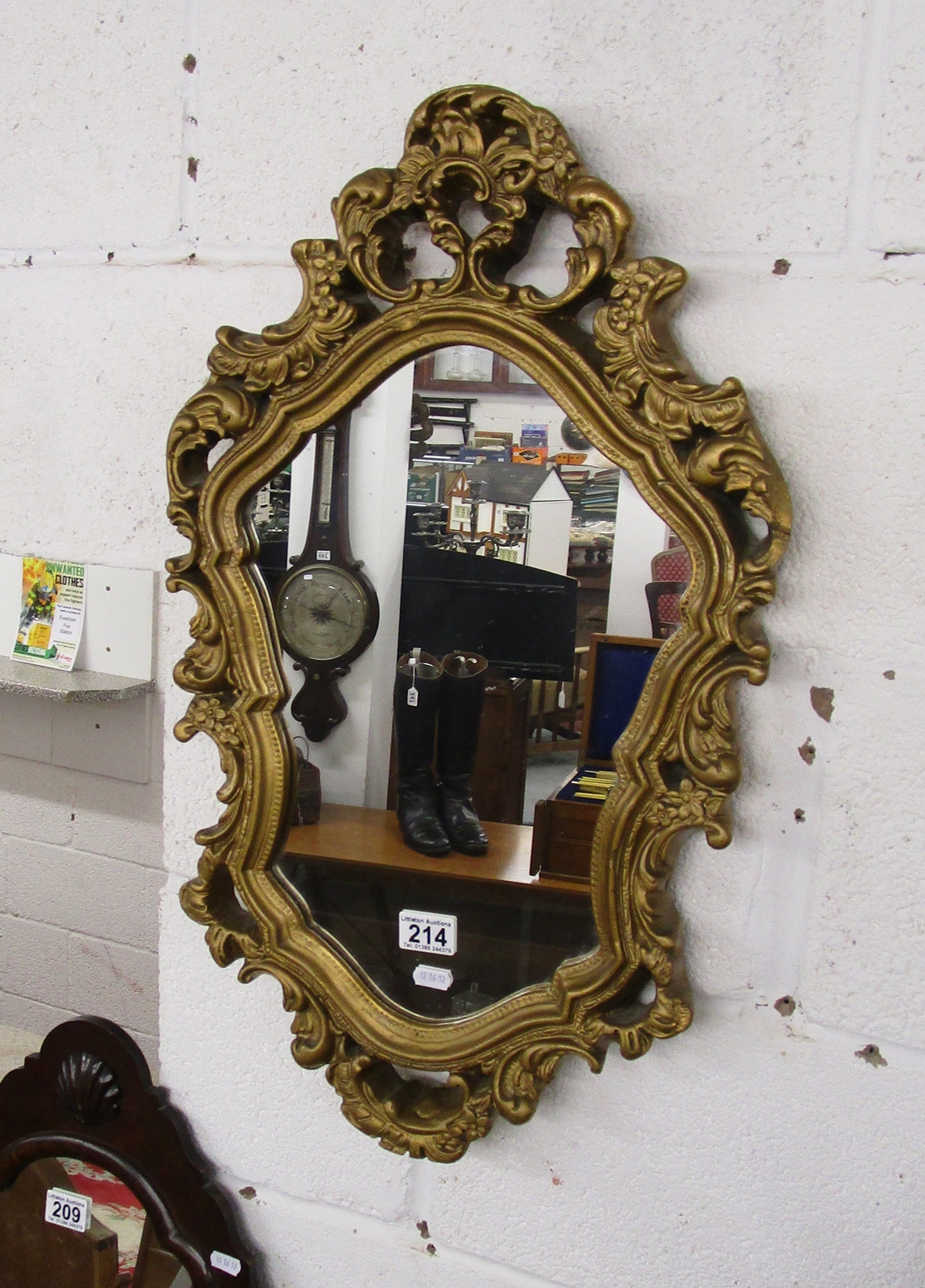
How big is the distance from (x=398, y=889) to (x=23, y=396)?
680 mm

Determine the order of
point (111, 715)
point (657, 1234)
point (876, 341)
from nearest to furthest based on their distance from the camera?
point (876, 341) < point (657, 1234) < point (111, 715)

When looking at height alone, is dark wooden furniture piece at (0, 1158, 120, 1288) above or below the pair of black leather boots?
below

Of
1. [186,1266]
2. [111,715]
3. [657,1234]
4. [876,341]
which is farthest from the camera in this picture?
[111,715]

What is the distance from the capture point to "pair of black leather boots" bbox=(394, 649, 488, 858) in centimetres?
92

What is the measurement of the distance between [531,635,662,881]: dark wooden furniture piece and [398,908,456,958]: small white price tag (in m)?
0.10

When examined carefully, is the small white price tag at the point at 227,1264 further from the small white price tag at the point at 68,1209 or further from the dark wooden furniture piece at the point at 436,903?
the dark wooden furniture piece at the point at 436,903

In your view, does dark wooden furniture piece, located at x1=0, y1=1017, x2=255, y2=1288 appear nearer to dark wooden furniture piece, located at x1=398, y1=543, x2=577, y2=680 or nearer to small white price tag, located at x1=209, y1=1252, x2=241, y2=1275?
small white price tag, located at x1=209, y1=1252, x2=241, y2=1275

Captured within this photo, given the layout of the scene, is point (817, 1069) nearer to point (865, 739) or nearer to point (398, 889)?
point (865, 739)

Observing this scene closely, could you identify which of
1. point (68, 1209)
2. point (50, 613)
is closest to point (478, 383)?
point (50, 613)

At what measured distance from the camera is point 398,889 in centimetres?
96

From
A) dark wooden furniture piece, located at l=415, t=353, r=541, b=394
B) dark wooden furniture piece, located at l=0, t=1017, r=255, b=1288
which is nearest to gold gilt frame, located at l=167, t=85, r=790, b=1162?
dark wooden furniture piece, located at l=415, t=353, r=541, b=394

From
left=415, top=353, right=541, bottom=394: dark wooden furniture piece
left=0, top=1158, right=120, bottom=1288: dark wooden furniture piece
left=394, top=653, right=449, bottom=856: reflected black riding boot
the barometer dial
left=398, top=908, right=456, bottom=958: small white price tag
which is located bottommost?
left=0, top=1158, right=120, bottom=1288: dark wooden furniture piece

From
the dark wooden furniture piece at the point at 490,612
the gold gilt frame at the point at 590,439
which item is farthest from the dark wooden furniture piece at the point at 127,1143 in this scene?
the dark wooden furniture piece at the point at 490,612

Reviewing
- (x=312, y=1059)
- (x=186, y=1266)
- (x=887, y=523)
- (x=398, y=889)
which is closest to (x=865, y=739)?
(x=887, y=523)
